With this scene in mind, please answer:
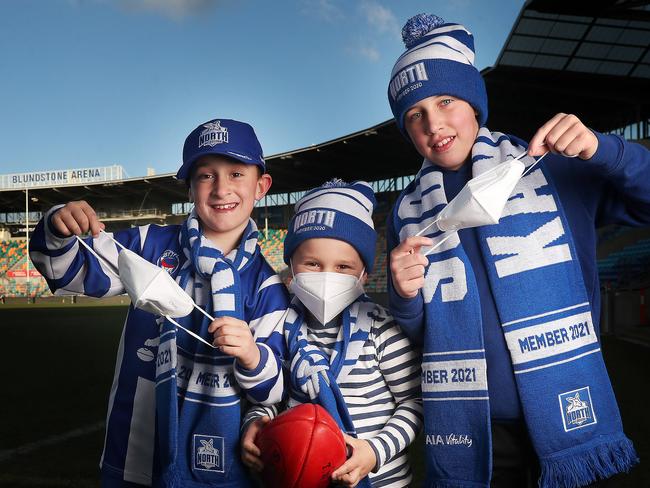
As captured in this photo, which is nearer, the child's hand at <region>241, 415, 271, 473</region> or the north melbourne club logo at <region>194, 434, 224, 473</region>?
the child's hand at <region>241, 415, 271, 473</region>

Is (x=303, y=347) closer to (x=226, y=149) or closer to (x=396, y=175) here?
(x=226, y=149)

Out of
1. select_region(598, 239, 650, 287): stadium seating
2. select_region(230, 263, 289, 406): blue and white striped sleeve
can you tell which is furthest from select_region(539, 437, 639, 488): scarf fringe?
select_region(598, 239, 650, 287): stadium seating

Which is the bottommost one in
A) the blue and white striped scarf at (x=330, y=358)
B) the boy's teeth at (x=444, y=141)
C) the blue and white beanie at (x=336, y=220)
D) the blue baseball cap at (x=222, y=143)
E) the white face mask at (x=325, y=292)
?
the blue and white striped scarf at (x=330, y=358)

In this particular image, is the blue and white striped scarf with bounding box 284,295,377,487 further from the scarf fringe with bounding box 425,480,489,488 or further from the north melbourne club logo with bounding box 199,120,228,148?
the north melbourne club logo with bounding box 199,120,228,148

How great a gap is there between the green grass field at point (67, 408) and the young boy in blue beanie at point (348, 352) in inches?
29.3

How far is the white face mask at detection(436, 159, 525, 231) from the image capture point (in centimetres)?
153

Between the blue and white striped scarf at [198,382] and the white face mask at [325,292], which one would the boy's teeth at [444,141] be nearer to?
the white face mask at [325,292]

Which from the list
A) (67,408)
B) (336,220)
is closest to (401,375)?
(336,220)

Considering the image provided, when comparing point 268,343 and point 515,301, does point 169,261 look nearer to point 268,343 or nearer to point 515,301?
point 268,343

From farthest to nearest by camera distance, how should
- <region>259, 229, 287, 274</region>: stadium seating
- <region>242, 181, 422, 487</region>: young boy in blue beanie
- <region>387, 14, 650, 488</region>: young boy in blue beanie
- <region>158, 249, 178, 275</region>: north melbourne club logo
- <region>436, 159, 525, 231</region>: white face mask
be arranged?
1. <region>259, 229, 287, 274</region>: stadium seating
2. <region>158, 249, 178, 275</region>: north melbourne club logo
3. <region>242, 181, 422, 487</region>: young boy in blue beanie
4. <region>387, 14, 650, 488</region>: young boy in blue beanie
5. <region>436, 159, 525, 231</region>: white face mask

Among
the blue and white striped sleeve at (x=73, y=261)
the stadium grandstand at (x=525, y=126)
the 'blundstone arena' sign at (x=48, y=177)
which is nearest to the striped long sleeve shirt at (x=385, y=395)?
the blue and white striped sleeve at (x=73, y=261)

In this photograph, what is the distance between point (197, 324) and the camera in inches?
77.0

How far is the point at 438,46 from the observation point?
1938 millimetres

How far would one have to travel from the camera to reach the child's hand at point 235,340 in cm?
165
